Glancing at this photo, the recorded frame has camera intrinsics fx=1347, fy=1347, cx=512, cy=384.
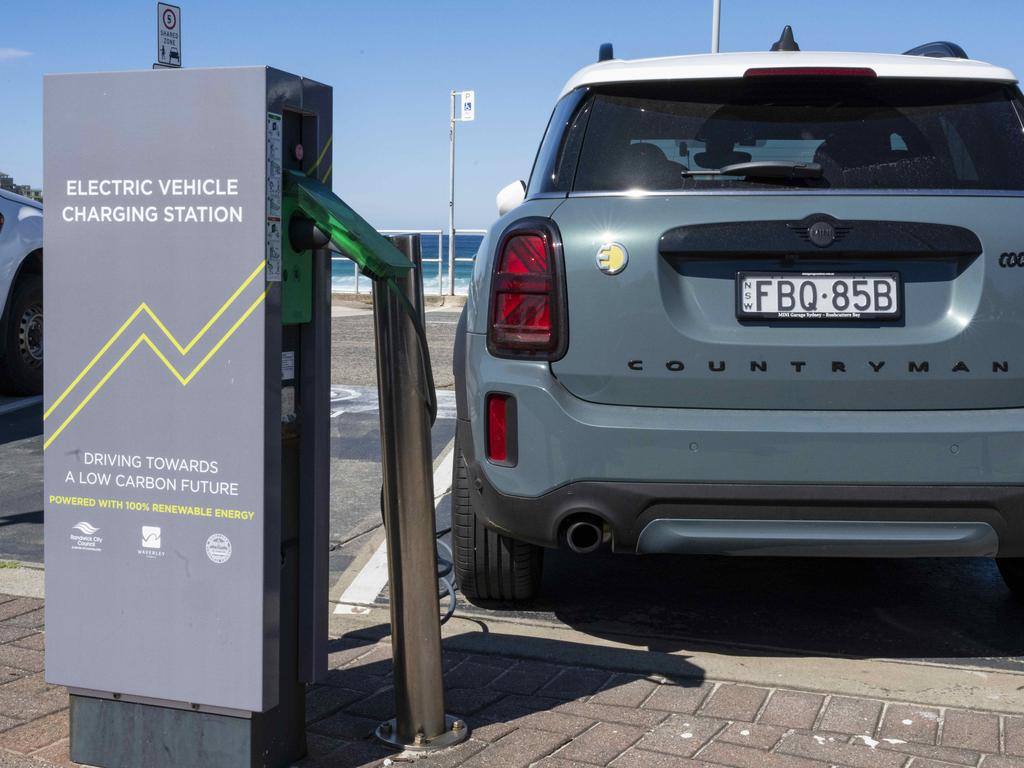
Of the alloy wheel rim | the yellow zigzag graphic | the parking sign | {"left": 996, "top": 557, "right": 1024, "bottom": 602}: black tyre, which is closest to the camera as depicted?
the yellow zigzag graphic

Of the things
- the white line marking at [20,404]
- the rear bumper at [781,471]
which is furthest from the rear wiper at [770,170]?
the white line marking at [20,404]

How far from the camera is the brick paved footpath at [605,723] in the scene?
322cm

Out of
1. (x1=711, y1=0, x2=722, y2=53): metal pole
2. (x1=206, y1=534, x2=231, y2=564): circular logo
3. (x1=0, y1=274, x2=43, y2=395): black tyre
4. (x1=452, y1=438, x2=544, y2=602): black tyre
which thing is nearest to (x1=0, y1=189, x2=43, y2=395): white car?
(x1=0, y1=274, x2=43, y2=395): black tyre

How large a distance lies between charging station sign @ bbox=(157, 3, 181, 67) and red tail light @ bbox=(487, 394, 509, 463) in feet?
32.6

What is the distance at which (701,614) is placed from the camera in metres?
4.61

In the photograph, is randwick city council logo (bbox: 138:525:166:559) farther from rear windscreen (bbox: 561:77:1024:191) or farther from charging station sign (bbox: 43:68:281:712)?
rear windscreen (bbox: 561:77:1024:191)

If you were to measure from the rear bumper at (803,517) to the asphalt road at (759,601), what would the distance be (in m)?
0.54

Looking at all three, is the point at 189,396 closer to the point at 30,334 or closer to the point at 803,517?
the point at 803,517

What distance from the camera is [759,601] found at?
189 inches

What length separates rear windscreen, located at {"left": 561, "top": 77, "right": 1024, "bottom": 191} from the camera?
12.7 feet

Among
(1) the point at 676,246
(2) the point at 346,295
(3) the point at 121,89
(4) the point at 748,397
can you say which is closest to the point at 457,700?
(4) the point at 748,397

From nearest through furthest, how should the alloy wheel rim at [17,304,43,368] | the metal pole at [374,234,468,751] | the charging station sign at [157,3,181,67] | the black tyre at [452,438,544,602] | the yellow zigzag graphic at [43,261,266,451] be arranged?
the yellow zigzag graphic at [43,261,266,451] → the metal pole at [374,234,468,751] → the black tyre at [452,438,544,602] → the alloy wheel rim at [17,304,43,368] → the charging station sign at [157,3,181,67]

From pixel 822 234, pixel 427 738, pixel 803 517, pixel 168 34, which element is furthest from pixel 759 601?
pixel 168 34

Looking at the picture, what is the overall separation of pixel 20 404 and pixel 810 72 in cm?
705
